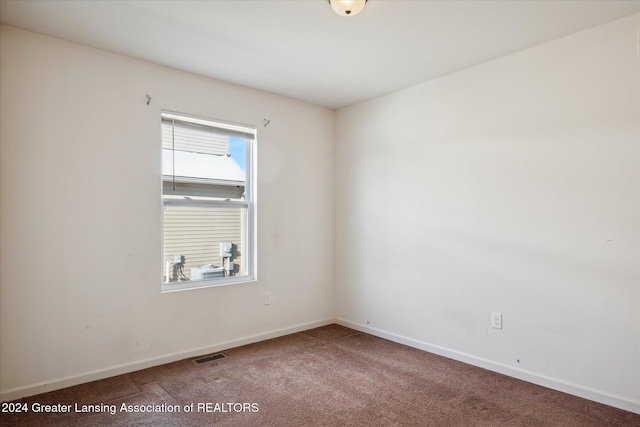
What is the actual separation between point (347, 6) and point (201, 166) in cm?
198

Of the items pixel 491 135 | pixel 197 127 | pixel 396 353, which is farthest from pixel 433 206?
pixel 197 127

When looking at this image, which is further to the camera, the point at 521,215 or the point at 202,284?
the point at 202,284

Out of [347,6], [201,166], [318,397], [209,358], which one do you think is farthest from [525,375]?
[201,166]

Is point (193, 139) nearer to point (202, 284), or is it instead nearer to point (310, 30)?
point (202, 284)

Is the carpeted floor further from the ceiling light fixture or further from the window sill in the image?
the ceiling light fixture

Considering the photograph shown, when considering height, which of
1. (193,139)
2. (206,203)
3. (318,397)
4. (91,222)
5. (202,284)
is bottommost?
(318,397)

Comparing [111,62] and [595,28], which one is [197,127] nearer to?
[111,62]

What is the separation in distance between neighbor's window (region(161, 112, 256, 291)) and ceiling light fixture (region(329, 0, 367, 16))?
172 cm

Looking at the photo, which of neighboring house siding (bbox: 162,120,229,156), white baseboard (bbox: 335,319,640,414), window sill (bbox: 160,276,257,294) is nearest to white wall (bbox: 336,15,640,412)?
white baseboard (bbox: 335,319,640,414)

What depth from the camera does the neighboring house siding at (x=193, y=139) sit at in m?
3.29

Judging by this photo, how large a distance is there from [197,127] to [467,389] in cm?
310

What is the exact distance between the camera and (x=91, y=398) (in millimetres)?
2547

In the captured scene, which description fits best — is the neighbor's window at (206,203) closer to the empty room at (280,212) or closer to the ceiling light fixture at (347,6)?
the empty room at (280,212)

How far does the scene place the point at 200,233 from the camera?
350cm
